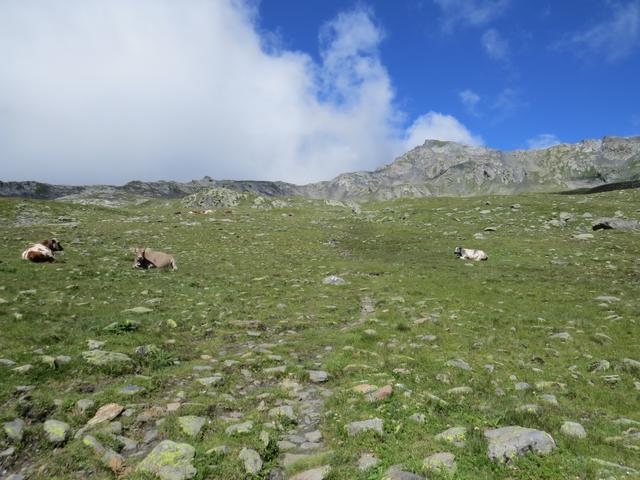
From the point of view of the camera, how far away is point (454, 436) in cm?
832

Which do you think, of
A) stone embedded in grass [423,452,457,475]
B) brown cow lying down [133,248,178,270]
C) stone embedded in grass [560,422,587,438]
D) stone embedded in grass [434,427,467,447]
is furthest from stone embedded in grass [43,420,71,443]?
brown cow lying down [133,248,178,270]

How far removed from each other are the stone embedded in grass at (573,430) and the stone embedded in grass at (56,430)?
10577 millimetres

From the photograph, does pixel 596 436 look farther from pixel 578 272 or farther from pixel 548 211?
pixel 548 211

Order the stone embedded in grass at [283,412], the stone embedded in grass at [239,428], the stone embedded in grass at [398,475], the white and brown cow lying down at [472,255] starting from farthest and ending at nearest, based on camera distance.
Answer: the white and brown cow lying down at [472,255] → the stone embedded in grass at [283,412] → the stone embedded in grass at [239,428] → the stone embedded in grass at [398,475]

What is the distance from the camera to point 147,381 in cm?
1138

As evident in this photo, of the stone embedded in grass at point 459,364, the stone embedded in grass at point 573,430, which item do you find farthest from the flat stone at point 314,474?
the stone embedded in grass at point 459,364

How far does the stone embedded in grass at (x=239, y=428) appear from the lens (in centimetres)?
897

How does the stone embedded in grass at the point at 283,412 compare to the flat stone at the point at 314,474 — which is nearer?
the flat stone at the point at 314,474

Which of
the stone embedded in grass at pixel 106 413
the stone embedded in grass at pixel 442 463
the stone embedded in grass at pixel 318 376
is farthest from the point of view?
the stone embedded in grass at pixel 318 376

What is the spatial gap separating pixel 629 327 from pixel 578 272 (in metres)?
11.6

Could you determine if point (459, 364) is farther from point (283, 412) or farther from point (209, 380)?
point (209, 380)

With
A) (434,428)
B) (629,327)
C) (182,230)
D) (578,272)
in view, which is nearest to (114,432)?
(434,428)

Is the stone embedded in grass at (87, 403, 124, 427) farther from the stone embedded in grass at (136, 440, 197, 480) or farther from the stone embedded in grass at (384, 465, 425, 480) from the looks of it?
the stone embedded in grass at (384, 465, 425, 480)

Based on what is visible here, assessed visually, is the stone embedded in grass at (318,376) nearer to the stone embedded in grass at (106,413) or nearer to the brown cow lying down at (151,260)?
the stone embedded in grass at (106,413)
